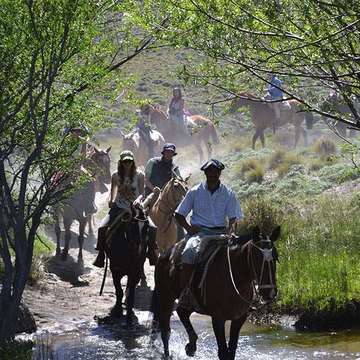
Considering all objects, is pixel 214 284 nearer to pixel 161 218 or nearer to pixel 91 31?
pixel 91 31

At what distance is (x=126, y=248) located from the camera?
13.2 metres

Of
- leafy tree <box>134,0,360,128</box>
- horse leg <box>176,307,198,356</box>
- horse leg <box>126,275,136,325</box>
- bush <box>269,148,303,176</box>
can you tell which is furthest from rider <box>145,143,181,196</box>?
bush <box>269,148,303,176</box>

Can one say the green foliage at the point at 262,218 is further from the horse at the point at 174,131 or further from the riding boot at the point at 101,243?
the horse at the point at 174,131

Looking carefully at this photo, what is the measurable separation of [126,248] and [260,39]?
3821 millimetres

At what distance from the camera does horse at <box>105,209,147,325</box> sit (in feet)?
43.2

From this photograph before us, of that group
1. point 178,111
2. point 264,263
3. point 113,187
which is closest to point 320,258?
point 113,187

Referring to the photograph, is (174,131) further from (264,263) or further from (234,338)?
(264,263)

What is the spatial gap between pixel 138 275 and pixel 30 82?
510 cm

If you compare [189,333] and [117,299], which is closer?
[189,333]

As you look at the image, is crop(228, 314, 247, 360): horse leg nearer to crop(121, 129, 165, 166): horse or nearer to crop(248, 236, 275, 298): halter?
crop(248, 236, 275, 298): halter

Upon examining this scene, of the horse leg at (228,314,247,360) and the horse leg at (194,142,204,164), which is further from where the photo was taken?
the horse leg at (194,142,204,164)

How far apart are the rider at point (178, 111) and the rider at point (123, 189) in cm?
1948

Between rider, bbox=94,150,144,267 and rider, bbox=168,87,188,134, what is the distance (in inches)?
767

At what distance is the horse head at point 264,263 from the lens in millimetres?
8930
